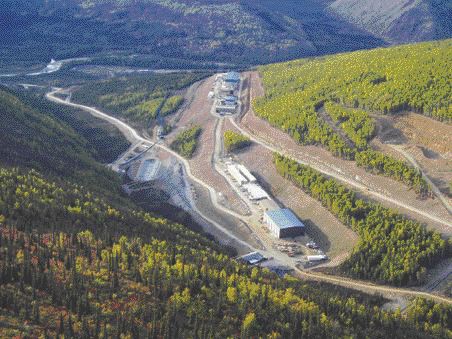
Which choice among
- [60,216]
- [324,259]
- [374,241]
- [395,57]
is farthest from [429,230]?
[395,57]

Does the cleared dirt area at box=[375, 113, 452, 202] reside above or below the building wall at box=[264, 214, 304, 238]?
above

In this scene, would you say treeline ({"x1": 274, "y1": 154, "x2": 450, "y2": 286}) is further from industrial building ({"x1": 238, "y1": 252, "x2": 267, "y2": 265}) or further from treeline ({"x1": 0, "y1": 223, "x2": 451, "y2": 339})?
industrial building ({"x1": 238, "y1": 252, "x2": 267, "y2": 265})

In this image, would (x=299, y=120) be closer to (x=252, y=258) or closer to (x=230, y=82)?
(x=252, y=258)

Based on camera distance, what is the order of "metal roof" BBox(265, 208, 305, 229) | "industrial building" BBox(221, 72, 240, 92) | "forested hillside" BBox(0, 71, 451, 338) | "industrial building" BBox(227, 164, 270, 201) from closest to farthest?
"forested hillside" BBox(0, 71, 451, 338) < "metal roof" BBox(265, 208, 305, 229) < "industrial building" BBox(227, 164, 270, 201) < "industrial building" BBox(221, 72, 240, 92)

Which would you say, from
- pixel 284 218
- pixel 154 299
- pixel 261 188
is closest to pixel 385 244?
pixel 284 218

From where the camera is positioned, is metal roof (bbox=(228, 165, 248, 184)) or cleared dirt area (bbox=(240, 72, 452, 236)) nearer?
cleared dirt area (bbox=(240, 72, 452, 236))

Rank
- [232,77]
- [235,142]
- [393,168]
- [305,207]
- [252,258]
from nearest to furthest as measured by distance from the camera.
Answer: [252,258]
[393,168]
[305,207]
[235,142]
[232,77]

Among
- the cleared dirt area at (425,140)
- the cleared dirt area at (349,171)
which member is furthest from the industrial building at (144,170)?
the cleared dirt area at (425,140)

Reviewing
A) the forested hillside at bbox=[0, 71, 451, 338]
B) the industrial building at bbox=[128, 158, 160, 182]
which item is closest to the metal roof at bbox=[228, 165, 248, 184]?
the industrial building at bbox=[128, 158, 160, 182]
